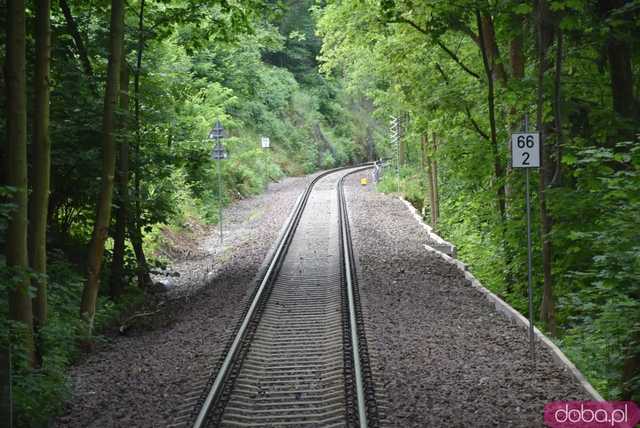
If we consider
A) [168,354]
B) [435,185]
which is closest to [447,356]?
[168,354]

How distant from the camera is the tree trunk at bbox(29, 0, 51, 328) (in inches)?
330

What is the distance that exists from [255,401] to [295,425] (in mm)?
851

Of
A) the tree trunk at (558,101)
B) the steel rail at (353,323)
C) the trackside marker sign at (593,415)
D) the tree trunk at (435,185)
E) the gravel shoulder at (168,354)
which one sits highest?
the tree trunk at (558,101)

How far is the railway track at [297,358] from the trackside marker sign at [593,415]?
1.78 meters

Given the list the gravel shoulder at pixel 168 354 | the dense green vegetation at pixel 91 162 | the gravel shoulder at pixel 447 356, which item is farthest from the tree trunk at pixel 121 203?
the gravel shoulder at pixel 447 356

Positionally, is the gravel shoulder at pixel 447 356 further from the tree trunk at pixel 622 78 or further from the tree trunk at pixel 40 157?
the tree trunk at pixel 40 157

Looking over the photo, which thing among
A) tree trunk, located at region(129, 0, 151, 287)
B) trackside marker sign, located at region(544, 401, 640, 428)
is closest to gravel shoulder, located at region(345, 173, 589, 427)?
trackside marker sign, located at region(544, 401, 640, 428)

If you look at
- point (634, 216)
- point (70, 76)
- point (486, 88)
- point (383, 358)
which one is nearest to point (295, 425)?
point (383, 358)

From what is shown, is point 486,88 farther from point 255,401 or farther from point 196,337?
point 255,401

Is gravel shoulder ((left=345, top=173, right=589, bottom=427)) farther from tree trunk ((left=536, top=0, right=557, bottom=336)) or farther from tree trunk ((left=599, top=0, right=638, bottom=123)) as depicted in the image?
tree trunk ((left=599, top=0, right=638, bottom=123))

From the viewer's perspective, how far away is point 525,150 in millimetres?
8344

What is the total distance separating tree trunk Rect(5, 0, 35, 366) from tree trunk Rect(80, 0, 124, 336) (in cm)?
234

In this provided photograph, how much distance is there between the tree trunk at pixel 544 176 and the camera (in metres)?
9.62

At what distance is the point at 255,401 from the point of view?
287 inches
